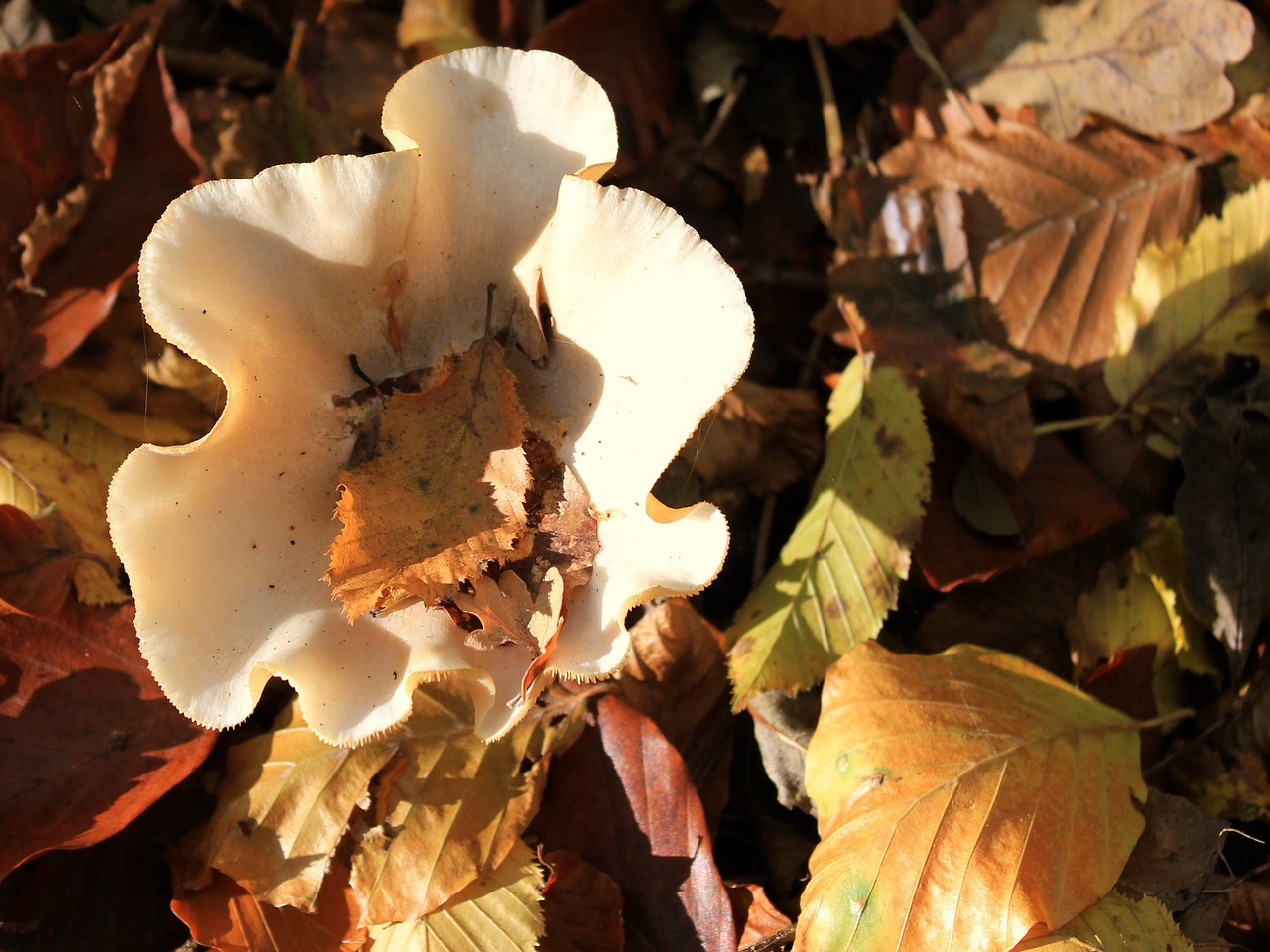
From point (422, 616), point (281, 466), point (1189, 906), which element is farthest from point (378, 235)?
point (1189, 906)

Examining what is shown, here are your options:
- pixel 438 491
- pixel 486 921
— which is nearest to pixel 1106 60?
pixel 438 491

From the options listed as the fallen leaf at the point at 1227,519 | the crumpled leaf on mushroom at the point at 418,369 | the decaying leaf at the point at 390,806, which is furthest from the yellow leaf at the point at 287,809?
the fallen leaf at the point at 1227,519

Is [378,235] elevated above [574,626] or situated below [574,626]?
above

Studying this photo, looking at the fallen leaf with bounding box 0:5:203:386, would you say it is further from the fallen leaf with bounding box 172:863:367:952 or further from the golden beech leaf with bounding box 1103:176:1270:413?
the golden beech leaf with bounding box 1103:176:1270:413

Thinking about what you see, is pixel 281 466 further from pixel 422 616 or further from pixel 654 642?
pixel 654 642

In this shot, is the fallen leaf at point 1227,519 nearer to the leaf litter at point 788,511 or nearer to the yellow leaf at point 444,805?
the leaf litter at point 788,511

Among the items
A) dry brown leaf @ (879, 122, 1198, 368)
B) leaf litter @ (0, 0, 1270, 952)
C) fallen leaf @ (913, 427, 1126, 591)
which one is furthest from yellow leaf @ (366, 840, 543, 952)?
dry brown leaf @ (879, 122, 1198, 368)
